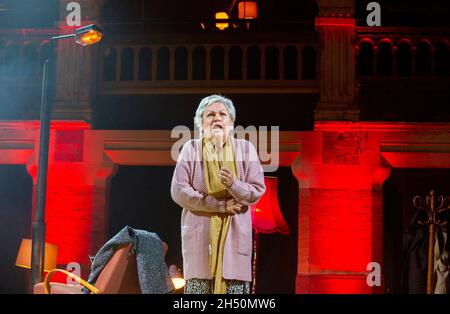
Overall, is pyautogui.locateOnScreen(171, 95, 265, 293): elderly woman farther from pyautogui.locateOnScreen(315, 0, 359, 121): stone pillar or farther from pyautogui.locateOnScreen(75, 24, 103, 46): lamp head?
pyautogui.locateOnScreen(315, 0, 359, 121): stone pillar

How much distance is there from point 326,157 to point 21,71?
497 cm

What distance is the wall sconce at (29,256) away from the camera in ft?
31.3

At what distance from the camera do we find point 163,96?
11.0m

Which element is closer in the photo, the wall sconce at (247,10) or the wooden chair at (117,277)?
the wooden chair at (117,277)

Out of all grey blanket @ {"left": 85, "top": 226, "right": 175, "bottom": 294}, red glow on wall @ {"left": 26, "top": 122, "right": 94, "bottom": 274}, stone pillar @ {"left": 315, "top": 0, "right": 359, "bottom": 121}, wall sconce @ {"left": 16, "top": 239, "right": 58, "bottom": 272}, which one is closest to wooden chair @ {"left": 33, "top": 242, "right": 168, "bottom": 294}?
grey blanket @ {"left": 85, "top": 226, "right": 175, "bottom": 294}

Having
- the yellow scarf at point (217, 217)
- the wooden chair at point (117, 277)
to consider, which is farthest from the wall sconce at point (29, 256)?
the yellow scarf at point (217, 217)

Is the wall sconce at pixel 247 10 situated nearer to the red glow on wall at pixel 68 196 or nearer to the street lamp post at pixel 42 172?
the red glow on wall at pixel 68 196

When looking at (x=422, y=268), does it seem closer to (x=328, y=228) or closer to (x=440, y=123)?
(x=328, y=228)

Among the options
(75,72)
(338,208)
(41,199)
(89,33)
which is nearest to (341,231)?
(338,208)

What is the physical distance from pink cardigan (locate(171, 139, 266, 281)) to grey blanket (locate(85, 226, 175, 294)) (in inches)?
11.7

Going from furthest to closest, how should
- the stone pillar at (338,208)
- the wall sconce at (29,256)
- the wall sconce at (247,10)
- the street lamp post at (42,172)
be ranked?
1. the wall sconce at (247,10)
2. the stone pillar at (338,208)
3. the wall sconce at (29,256)
4. the street lamp post at (42,172)

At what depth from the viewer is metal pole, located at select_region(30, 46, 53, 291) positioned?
26.5 feet

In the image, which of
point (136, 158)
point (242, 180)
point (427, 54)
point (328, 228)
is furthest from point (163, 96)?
point (242, 180)

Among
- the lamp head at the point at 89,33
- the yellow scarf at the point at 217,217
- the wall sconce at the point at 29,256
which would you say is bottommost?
the wall sconce at the point at 29,256
